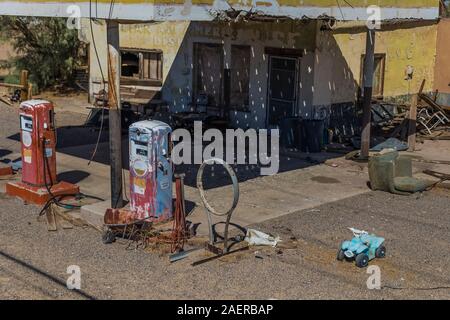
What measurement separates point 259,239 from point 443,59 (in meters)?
14.2

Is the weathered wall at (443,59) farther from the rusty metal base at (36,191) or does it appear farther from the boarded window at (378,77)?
the rusty metal base at (36,191)

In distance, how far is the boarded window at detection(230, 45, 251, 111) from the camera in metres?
17.4

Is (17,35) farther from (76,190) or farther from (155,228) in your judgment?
(155,228)

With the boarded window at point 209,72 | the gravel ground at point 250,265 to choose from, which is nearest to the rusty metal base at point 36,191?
the gravel ground at point 250,265

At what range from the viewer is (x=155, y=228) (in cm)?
917

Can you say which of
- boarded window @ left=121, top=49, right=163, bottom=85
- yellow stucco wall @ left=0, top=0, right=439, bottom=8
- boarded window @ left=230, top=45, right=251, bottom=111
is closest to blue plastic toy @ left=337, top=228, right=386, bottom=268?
yellow stucco wall @ left=0, top=0, right=439, bottom=8

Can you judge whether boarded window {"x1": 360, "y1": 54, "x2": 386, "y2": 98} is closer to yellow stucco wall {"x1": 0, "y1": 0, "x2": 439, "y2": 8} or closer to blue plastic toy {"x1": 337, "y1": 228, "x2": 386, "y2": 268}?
yellow stucco wall {"x1": 0, "y1": 0, "x2": 439, "y2": 8}

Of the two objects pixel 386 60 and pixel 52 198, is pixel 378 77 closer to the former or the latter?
pixel 386 60

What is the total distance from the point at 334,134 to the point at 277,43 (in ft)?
9.16

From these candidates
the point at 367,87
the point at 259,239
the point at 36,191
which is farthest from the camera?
the point at 367,87

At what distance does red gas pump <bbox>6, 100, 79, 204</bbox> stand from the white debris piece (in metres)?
3.56

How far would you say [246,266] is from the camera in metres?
8.07

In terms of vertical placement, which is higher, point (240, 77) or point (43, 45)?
point (43, 45)

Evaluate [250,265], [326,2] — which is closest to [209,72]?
[326,2]
